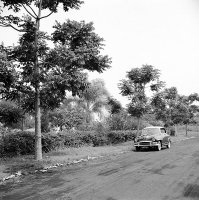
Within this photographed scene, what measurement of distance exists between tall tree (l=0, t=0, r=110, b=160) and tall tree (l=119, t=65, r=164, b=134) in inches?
371

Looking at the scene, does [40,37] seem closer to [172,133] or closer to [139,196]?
[139,196]

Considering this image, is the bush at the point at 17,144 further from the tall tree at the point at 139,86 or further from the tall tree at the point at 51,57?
the tall tree at the point at 139,86

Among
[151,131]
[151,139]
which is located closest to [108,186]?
[151,139]

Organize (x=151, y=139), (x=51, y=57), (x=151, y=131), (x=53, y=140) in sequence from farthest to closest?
(x=151, y=131) < (x=151, y=139) < (x=53, y=140) < (x=51, y=57)

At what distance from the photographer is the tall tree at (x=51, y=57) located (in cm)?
1192

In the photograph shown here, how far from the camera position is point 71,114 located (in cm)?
3934

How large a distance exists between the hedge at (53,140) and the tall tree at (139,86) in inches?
142

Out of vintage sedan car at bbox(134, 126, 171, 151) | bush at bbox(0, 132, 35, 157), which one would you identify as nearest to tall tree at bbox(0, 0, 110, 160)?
bush at bbox(0, 132, 35, 157)

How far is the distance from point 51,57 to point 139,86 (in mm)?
13175

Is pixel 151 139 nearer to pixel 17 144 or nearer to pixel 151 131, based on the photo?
pixel 151 131

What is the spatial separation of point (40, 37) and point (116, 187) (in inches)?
350

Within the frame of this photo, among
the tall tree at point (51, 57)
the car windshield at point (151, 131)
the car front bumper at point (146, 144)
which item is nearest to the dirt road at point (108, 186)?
the tall tree at point (51, 57)

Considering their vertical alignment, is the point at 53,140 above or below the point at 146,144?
above

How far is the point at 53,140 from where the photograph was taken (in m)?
16.6
